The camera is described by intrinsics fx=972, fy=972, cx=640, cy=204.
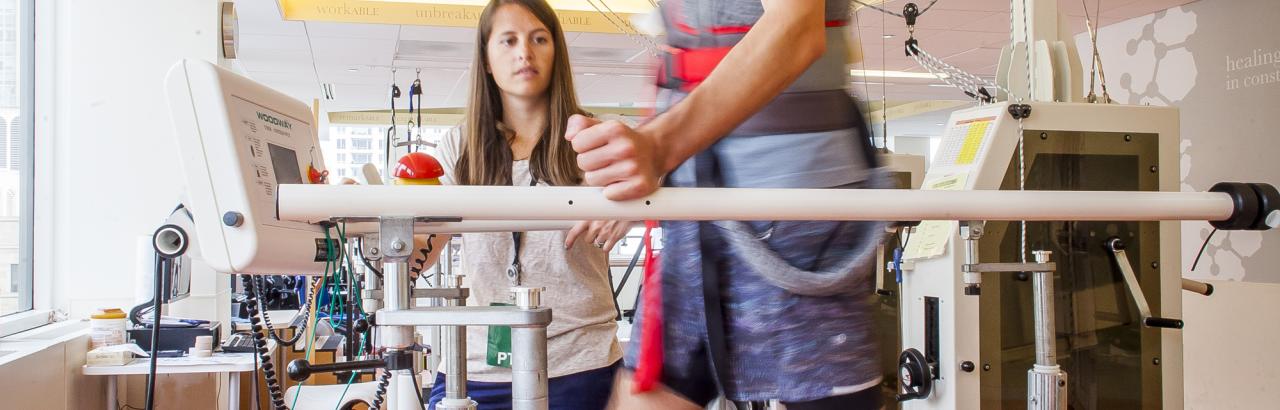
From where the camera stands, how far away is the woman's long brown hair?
168cm

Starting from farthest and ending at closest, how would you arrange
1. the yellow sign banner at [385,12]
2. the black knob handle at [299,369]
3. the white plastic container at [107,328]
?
the yellow sign banner at [385,12] → the white plastic container at [107,328] → the black knob handle at [299,369]

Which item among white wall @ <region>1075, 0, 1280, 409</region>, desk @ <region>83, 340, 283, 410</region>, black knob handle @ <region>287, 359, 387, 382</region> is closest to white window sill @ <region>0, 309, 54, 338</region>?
desk @ <region>83, 340, 283, 410</region>

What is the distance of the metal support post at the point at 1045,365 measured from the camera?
1.33 m

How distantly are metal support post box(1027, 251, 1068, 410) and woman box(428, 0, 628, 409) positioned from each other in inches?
27.2

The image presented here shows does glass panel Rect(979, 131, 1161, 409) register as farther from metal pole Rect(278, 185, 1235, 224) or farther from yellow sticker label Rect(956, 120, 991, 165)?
metal pole Rect(278, 185, 1235, 224)

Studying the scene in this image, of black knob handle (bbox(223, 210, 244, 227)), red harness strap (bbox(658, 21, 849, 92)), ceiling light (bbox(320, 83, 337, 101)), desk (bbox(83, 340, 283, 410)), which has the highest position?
ceiling light (bbox(320, 83, 337, 101))

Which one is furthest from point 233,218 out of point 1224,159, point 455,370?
point 1224,159

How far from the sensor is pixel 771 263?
0.81 m

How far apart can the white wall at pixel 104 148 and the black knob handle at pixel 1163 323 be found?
11.2ft

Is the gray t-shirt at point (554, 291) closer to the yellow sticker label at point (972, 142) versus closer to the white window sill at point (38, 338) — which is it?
the yellow sticker label at point (972, 142)

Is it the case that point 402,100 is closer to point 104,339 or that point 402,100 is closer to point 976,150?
point 104,339

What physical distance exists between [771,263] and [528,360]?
0.22 metres

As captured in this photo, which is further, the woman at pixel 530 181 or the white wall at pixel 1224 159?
the white wall at pixel 1224 159

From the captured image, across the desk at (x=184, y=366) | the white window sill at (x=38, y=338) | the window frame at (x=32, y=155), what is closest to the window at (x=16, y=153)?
the window frame at (x=32, y=155)
